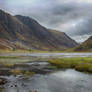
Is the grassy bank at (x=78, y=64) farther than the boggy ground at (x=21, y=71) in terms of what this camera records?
Yes

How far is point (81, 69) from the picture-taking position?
47719mm

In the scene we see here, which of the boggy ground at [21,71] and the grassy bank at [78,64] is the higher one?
the grassy bank at [78,64]

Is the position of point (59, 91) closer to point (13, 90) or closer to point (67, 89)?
point (67, 89)

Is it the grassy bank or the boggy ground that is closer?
the boggy ground

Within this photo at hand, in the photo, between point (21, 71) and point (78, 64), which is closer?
point (21, 71)

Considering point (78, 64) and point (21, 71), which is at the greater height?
point (78, 64)

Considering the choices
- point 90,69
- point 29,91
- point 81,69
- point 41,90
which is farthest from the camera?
point 81,69

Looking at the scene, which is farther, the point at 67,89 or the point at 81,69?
the point at 81,69

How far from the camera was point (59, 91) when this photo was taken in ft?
83.1

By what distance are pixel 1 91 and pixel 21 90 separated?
3.48 metres

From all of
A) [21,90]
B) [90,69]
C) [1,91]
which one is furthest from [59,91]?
[90,69]

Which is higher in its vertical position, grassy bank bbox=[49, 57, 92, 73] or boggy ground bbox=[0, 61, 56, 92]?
grassy bank bbox=[49, 57, 92, 73]

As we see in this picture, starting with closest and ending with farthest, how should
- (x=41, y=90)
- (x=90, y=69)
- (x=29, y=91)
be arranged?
(x=29, y=91), (x=41, y=90), (x=90, y=69)

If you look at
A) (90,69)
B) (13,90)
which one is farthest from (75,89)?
(90,69)
